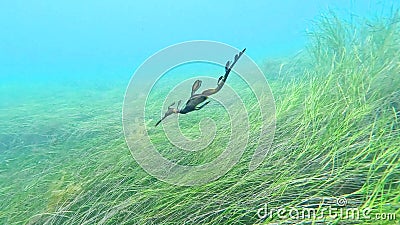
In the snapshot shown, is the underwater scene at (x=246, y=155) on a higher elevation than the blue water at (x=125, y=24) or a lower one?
lower

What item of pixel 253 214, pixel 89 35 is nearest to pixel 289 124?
pixel 253 214

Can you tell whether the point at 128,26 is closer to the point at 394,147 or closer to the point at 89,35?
the point at 89,35

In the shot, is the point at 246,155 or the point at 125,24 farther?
the point at 125,24

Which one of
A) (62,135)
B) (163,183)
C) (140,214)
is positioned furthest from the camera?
(62,135)

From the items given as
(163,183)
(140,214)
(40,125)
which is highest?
(40,125)

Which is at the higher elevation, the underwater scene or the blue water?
the blue water

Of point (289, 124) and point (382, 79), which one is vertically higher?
point (382, 79)

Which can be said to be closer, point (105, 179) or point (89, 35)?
point (105, 179)

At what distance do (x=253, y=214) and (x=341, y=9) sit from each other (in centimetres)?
314

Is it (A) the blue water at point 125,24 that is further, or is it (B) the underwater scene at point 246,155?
(A) the blue water at point 125,24

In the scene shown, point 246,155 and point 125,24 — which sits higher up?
point 125,24

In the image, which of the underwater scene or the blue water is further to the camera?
the blue water

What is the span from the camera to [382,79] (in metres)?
2.00

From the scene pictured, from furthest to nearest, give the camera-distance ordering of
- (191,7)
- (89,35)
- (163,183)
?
(191,7) < (89,35) < (163,183)
